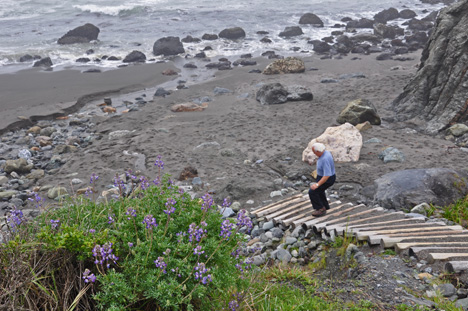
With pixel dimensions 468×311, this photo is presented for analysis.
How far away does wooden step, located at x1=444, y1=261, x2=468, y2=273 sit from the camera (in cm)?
453

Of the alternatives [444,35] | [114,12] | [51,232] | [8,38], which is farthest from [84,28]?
[51,232]

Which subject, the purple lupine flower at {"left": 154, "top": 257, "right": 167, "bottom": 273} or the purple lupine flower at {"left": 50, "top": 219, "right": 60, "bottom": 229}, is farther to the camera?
the purple lupine flower at {"left": 50, "top": 219, "right": 60, "bottom": 229}

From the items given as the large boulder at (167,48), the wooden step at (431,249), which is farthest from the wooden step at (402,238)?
the large boulder at (167,48)

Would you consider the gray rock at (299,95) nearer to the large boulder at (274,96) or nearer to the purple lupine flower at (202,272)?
the large boulder at (274,96)

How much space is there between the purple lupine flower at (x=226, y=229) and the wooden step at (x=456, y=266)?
2.61 metres

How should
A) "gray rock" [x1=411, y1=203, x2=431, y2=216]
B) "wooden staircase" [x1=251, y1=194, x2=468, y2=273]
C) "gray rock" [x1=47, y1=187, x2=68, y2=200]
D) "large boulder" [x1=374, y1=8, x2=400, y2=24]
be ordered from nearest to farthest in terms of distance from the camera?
"wooden staircase" [x1=251, y1=194, x2=468, y2=273] → "gray rock" [x1=411, y1=203, x2=431, y2=216] → "gray rock" [x1=47, y1=187, x2=68, y2=200] → "large boulder" [x1=374, y1=8, x2=400, y2=24]

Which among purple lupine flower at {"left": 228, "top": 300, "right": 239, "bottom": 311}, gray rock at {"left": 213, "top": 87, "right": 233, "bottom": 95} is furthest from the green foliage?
gray rock at {"left": 213, "top": 87, "right": 233, "bottom": 95}

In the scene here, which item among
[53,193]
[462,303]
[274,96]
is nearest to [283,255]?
[462,303]

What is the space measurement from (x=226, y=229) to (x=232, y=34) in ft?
87.5

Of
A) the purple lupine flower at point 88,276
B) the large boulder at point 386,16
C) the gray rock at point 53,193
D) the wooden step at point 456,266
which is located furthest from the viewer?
the large boulder at point 386,16

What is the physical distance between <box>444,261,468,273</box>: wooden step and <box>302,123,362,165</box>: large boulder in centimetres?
507

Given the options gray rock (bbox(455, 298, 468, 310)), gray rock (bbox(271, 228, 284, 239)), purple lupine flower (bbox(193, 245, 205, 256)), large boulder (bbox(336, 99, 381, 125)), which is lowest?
large boulder (bbox(336, 99, 381, 125))

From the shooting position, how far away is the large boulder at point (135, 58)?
2254cm

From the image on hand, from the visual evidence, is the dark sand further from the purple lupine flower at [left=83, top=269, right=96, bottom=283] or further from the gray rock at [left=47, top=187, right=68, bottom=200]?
the purple lupine flower at [left=83, top=269, right=96, bottom=283]
